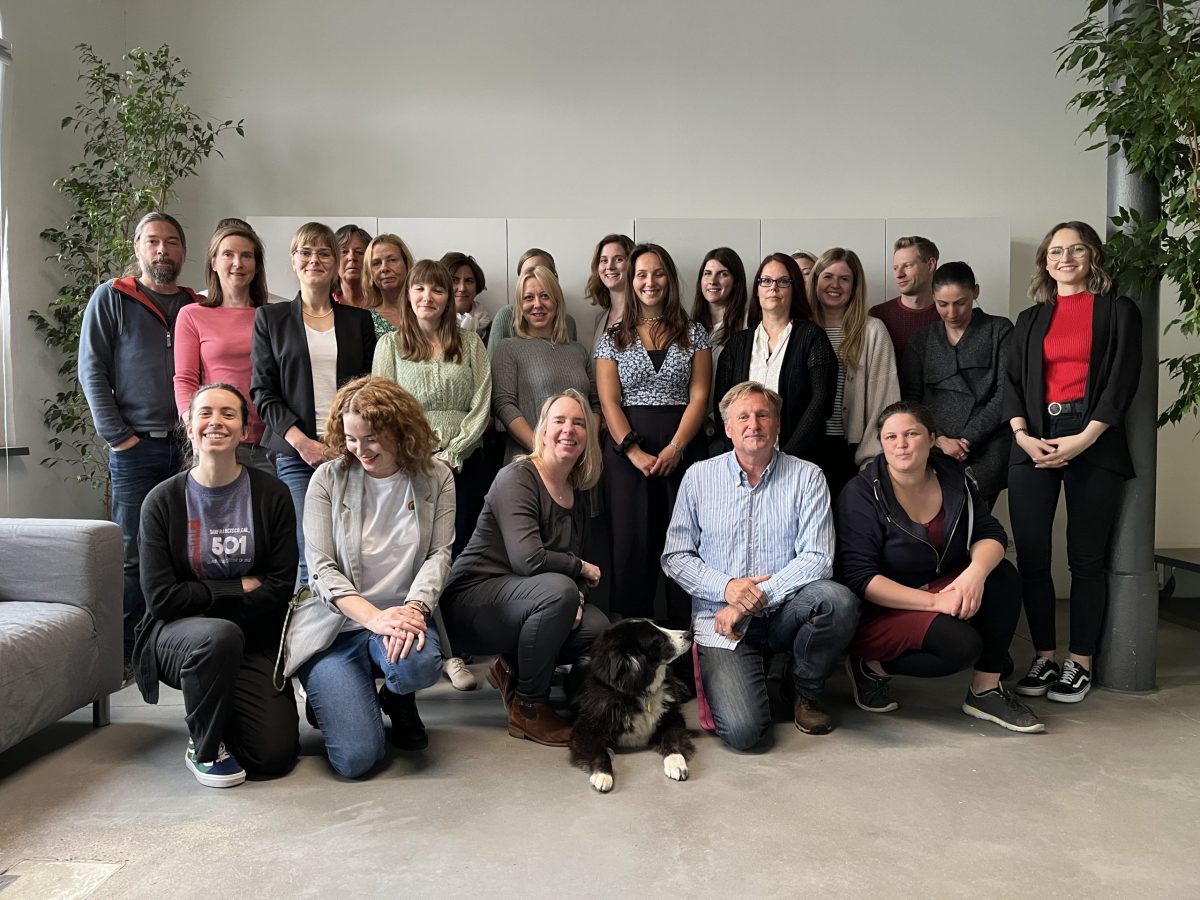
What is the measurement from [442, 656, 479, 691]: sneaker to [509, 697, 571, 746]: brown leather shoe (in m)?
0.52

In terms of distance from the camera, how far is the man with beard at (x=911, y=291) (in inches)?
166

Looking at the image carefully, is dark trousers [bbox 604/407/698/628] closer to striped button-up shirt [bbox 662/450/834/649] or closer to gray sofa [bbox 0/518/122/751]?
striped button-up shirt [bbox 662/450/834/649]

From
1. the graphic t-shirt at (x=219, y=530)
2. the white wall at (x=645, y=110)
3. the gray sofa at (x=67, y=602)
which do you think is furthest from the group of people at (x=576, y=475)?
the white wall at (x=645, y=110)

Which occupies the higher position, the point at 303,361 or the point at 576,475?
the point at 303,361

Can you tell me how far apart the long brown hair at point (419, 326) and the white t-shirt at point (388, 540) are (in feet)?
2.39

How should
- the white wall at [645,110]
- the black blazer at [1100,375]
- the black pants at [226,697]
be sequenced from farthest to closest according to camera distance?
the white wall at [645,110]
the black blazer at [1100,375]
the black pants at [226,697]

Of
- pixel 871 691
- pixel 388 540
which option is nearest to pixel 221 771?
pixel 388 540

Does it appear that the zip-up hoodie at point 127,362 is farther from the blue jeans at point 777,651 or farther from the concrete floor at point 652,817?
the blue jeans at point 777,651

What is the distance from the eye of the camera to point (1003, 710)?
3172mm

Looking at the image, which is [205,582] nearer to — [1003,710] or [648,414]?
[648,414]

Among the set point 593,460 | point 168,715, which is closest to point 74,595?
point 168,715

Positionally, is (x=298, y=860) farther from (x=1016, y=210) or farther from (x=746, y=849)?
(x=1016, y=210)

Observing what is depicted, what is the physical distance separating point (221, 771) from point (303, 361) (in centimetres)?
143

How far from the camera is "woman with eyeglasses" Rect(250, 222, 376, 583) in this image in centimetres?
347
